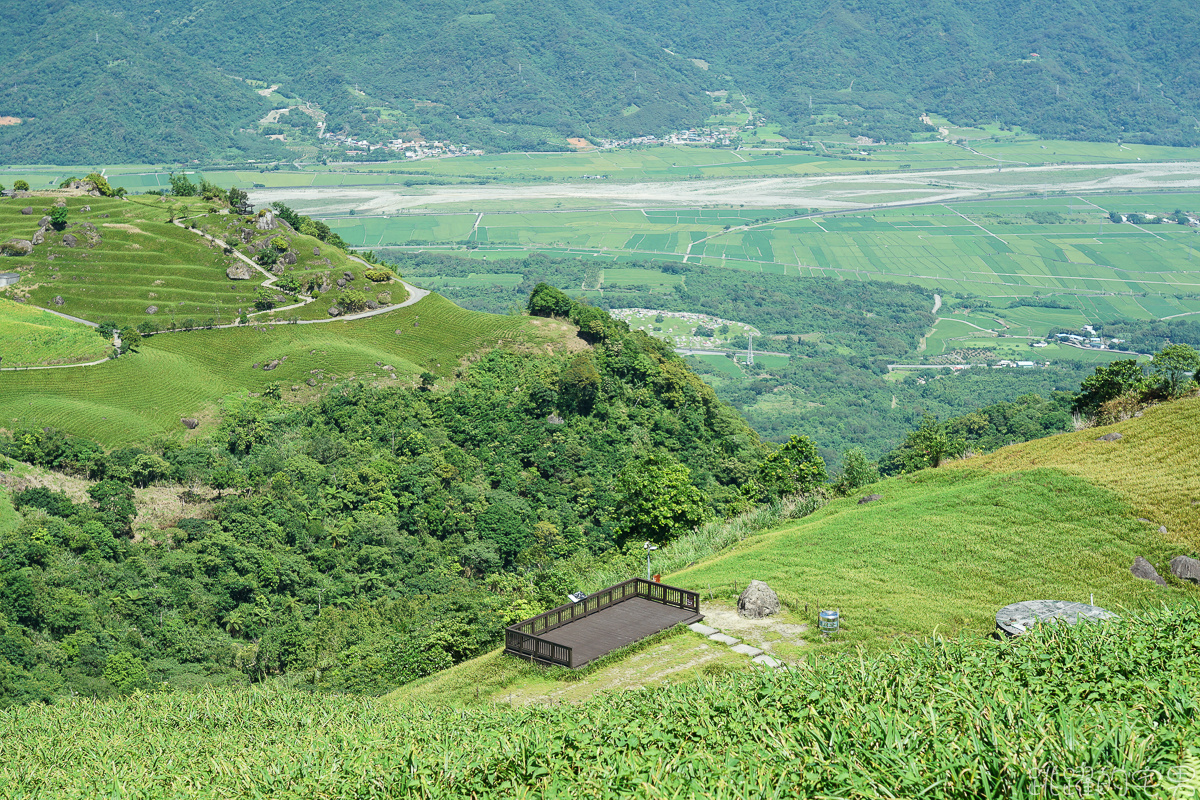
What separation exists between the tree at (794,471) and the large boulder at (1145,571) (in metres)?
21.0

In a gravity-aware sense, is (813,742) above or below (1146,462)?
below

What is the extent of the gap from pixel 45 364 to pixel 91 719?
6152cm

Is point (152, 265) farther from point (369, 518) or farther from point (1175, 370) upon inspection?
point (1175, 370)

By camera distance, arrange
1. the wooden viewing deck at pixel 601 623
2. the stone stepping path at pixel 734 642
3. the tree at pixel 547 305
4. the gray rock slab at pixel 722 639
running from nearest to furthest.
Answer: the stone stepping path at pixel 734 642
the gray rock slab at pixel 722 639
the wooden viewing deck at pixel 601 623
the tree at pixel 547 305

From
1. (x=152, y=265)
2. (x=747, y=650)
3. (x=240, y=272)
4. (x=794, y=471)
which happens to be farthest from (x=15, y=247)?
(x=747, y=650)

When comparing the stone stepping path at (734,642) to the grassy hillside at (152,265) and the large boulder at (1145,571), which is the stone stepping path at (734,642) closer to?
the large boulder at (1145,571)

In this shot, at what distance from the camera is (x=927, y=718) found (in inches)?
503

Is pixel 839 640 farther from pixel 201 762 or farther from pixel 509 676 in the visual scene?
pixel 201 762

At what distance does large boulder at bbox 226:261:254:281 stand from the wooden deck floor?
75734mm

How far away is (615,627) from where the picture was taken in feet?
96.4

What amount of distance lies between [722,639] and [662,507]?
21.9 m

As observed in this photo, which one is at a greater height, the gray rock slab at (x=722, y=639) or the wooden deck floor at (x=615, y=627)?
the gray rock slab at (x=722, y=639)

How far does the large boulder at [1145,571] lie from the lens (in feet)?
84.6

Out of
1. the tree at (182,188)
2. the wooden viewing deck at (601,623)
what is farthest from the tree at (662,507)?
the tree at (182,188)
